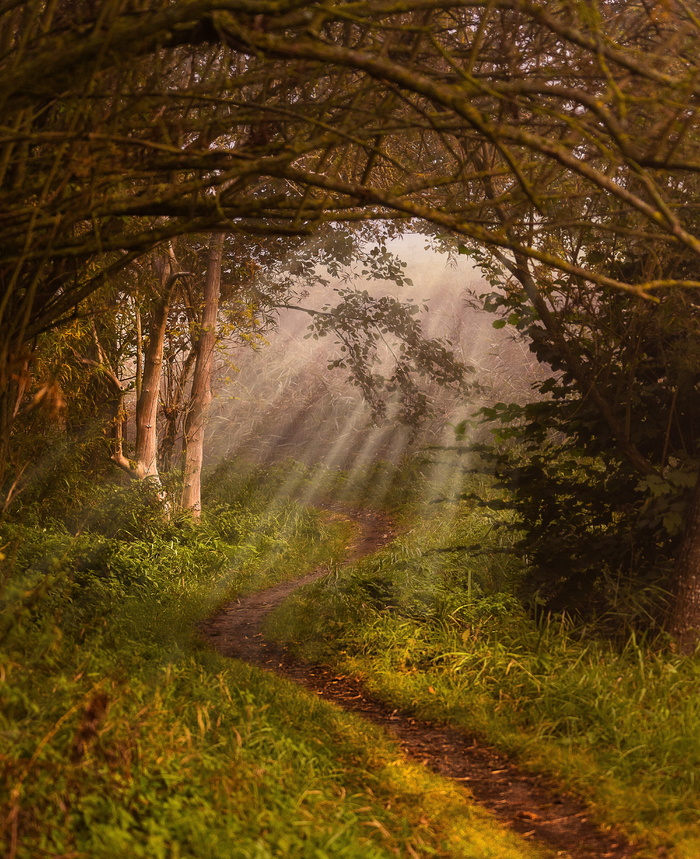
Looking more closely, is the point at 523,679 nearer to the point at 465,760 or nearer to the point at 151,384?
the point at 465,760

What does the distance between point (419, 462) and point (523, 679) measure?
95.9 inches

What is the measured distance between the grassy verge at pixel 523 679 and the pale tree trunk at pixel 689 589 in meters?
0.24

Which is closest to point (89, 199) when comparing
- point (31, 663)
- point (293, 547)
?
point (31, 663)

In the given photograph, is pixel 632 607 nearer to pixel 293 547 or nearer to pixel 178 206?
pixel 178 206

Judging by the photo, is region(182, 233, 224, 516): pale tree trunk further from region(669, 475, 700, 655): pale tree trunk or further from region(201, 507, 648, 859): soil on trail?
region(669, 475, 700, 655): pale tree trunk

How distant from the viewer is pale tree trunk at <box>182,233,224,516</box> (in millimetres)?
11766

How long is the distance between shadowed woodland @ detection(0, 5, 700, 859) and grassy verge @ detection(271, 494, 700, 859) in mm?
28

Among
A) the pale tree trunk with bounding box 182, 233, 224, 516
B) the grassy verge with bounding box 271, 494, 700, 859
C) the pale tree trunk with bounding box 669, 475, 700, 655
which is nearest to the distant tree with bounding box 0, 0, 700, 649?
the pale tree trunk with bounding box 669, 475, 700, 655

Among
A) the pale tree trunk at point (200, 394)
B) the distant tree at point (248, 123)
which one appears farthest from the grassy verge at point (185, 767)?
the pale tree trunk at point (200, 394)

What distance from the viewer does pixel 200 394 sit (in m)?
12.1

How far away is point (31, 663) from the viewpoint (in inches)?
152

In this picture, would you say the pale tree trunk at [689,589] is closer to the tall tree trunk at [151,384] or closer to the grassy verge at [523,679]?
the grassy verge at [523,679]

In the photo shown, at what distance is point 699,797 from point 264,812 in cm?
231

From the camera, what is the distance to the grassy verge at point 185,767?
9.29ft
